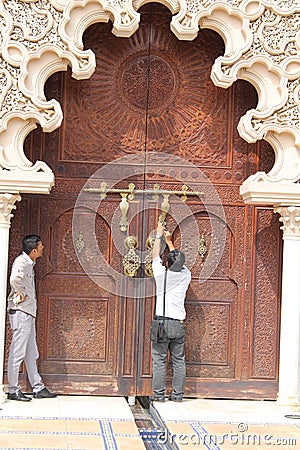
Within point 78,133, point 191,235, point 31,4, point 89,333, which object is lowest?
point 89,333

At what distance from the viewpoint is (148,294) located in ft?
23.5

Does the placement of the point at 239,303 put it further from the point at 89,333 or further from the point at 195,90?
the point at 195,90

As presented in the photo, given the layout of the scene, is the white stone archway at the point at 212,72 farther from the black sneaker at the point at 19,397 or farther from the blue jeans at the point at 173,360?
the blue jeans at the point at 173,360

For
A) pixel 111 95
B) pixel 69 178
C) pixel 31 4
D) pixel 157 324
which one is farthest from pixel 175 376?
pixel 31 4

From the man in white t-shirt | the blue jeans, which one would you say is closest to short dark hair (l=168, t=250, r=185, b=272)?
the man in white t-shirt

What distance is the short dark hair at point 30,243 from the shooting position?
22.5 ft

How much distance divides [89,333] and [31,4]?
242cm

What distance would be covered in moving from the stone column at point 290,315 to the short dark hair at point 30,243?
1756mm

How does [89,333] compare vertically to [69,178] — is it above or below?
below

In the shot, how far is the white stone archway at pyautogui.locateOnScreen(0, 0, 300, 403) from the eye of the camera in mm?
6613

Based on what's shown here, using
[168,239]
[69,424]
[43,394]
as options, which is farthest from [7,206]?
[69,424]

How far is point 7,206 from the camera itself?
6.63m

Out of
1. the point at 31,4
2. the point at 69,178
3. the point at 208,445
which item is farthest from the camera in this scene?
the point at 69,178

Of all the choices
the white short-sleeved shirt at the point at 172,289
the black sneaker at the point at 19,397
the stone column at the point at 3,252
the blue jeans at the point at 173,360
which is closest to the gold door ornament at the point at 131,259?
the white short-sleeved shirt at the point at 172,289
